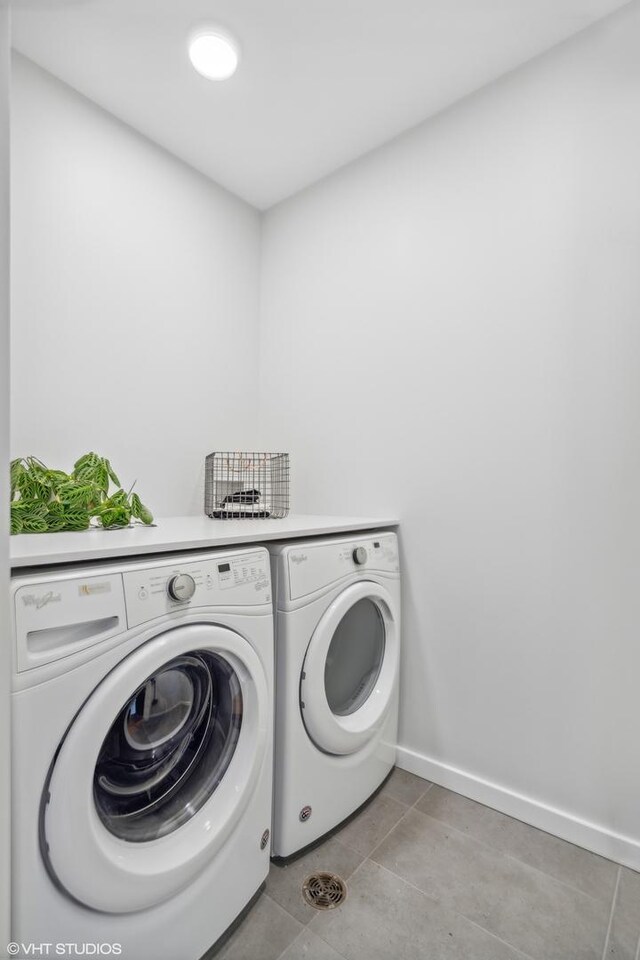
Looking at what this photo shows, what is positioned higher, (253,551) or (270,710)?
(253,551)

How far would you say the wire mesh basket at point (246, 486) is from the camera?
6.07ft

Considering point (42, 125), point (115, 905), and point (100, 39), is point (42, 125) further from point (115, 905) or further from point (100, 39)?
point (115, 905)

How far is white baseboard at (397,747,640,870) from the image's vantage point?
134 centimetres

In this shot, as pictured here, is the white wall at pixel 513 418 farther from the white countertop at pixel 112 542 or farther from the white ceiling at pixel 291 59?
the white countertop at pixel 112 542

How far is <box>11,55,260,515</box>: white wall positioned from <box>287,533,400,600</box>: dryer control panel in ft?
2.83

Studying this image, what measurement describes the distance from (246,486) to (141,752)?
43.1 inches

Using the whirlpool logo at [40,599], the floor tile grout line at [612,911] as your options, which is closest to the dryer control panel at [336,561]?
the whirlpool logo at [40,599]

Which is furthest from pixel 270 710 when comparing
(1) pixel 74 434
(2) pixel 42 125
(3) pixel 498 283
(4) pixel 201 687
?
(2) pixel 42 125

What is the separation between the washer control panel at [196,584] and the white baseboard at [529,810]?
1.07m

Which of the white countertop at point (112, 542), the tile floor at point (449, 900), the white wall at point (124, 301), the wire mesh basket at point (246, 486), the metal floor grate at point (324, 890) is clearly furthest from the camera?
the wire mesh basket at point (246, 486)

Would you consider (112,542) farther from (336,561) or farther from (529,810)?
(529,810)

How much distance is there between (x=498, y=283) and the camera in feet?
5.26

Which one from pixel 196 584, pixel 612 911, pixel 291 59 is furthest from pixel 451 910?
pixel 291 59

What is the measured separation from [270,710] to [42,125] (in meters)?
2.01
